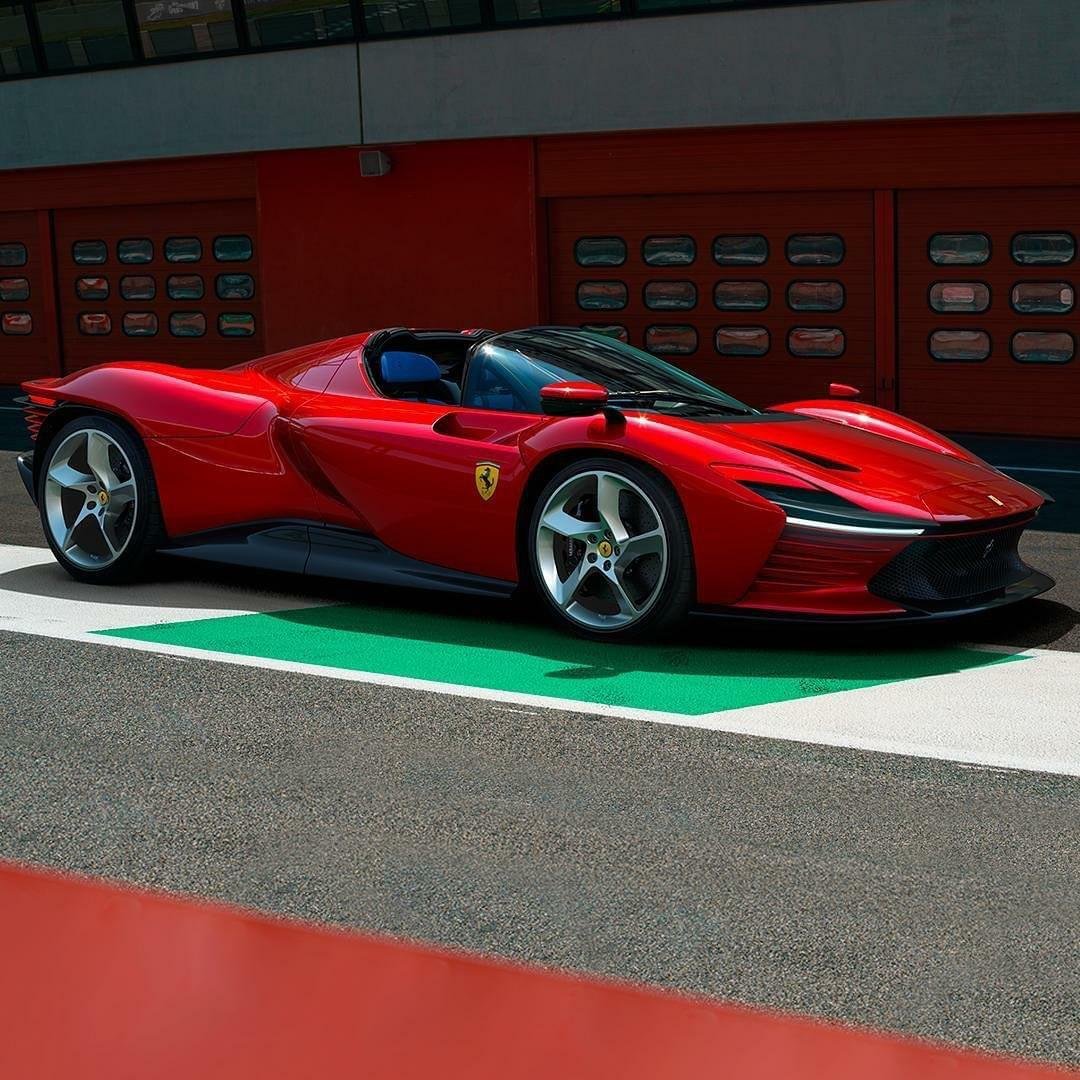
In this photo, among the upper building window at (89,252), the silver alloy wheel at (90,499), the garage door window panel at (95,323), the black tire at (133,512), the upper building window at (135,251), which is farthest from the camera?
the garage door window panel at (95,323)

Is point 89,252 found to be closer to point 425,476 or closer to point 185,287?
point 185,287

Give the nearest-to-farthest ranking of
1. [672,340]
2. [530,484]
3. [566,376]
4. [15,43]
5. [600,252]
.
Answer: [530,484] < [566,376] < [672,340] < [600,252] < [15,43]

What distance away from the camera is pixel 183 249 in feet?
63.1

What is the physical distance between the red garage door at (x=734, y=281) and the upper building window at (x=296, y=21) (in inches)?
113

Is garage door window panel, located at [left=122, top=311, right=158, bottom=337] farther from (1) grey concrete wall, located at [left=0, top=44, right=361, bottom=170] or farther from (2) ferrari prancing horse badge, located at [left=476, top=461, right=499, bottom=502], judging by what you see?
(2) ferrari prancing horse badge, located at [left=476, top=461, right=499, bottom=502]

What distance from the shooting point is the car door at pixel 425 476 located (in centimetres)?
625

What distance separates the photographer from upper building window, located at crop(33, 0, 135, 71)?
1898cm

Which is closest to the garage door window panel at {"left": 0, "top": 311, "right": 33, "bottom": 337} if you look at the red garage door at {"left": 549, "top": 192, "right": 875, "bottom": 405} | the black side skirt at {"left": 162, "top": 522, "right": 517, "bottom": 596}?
the red garage door at {"left": 549, "top": 192, "right": 875, "bottom": 405}

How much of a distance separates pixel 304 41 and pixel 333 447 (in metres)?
12.0

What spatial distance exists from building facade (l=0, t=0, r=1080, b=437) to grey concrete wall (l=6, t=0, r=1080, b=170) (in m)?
0.02

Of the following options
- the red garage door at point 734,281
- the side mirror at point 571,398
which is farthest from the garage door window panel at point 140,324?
the side mirror at point 571,398

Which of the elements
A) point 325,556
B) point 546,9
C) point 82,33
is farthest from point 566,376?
point 82,33

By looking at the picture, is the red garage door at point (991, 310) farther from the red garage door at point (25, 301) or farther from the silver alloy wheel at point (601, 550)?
the red garage door at point (25, 301)

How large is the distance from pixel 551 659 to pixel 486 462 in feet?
2.60
